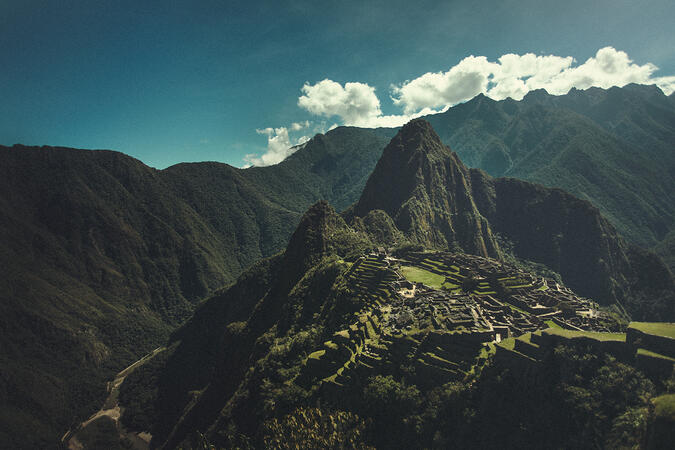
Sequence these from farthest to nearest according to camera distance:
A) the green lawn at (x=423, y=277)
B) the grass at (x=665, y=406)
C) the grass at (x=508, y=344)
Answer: the green lawn at (x=423, y=277)
the grass at (x=508, y=344)
the grass at (x=665, y=406)

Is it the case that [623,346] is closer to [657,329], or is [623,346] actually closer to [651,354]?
[651,354]

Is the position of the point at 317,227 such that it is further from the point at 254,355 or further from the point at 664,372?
the point at 664,372

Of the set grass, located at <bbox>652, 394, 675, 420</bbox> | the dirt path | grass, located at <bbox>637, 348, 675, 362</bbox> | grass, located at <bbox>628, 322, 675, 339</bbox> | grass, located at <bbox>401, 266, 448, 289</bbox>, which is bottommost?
the dirt path

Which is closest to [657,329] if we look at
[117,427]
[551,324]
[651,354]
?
[651,354]

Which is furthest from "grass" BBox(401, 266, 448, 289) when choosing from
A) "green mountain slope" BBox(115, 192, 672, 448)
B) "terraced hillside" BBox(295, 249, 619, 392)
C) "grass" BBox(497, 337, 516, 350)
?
"grass" BBox(497, 337, 516, 350)

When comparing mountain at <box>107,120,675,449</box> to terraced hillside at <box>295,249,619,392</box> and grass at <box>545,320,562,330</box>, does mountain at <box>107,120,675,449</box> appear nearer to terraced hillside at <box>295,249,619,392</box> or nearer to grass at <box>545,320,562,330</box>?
terraced hillside at <box>295,249,619,392</box>

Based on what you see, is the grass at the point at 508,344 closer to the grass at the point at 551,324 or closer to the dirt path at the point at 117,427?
the grass at the point at 551,324

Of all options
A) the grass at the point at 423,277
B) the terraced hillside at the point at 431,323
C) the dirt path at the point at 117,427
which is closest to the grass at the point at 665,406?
the terraced hillside at the point at 431,323

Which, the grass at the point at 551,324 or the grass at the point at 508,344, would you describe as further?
the grass at the point at 551,324

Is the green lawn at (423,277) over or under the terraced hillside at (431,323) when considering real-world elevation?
over

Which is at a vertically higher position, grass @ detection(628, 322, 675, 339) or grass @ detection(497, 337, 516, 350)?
grass @ detection(628, 322, 675, 339)
